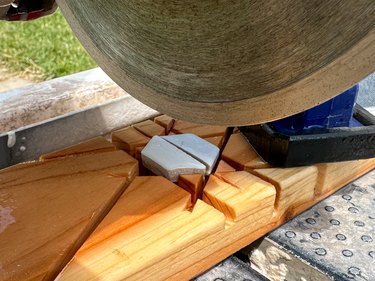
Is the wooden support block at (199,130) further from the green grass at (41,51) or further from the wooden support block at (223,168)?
the green grass at (41,51)

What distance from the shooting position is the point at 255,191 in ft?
4.89

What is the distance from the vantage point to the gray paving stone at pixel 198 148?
5.14 feet

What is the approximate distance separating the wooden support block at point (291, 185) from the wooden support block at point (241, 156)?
0.03 meters

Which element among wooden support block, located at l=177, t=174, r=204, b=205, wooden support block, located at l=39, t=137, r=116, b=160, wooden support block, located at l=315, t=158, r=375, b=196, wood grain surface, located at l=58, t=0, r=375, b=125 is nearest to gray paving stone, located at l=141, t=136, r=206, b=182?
wooden support block, located at l=177, t=174, r=204, b=205

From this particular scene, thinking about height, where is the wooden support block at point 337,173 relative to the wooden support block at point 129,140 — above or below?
below

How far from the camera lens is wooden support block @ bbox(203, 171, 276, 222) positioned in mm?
1437

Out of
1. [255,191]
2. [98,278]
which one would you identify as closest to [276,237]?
[255,191]

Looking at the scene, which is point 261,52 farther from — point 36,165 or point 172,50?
point 36,165

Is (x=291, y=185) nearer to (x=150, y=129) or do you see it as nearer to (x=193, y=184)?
(x=193, y=184)

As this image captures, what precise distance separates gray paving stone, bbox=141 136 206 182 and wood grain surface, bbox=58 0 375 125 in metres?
0.51

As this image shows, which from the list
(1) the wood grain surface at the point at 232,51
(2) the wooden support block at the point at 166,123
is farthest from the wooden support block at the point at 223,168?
(1) the wood grain surface at the point at 232,51

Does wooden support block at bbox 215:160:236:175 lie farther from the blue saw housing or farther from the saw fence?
the blue saw housing

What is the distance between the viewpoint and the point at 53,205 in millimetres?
1366

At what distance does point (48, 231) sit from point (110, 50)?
0.47 meters
